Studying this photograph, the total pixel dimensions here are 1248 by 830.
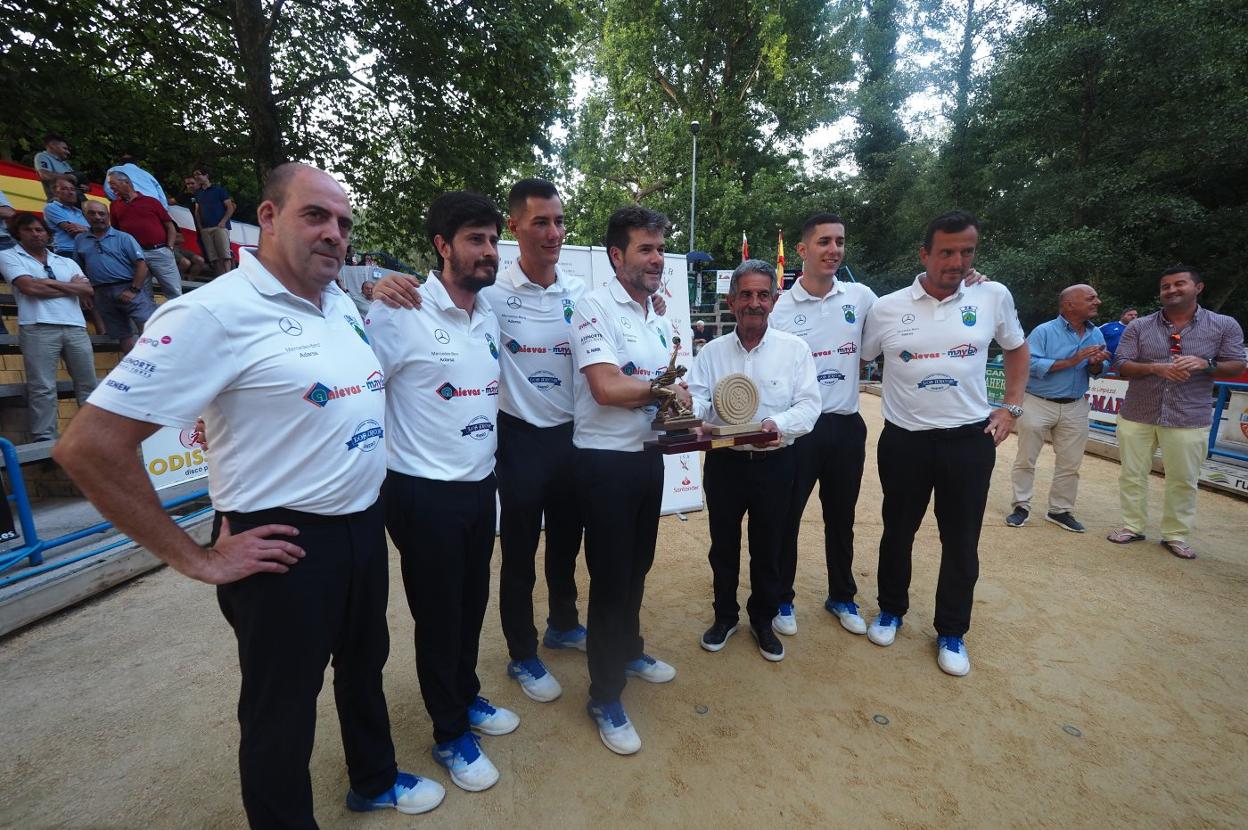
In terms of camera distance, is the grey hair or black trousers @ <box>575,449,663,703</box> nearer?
black trousers @ <box>575,449,663,703</box>

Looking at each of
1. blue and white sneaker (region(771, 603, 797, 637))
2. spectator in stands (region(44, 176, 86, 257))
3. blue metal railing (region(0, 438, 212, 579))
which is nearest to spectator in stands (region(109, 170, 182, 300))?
spectator in stands (region(44, 176, 86, 257))

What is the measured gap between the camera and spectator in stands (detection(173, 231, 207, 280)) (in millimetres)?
9375

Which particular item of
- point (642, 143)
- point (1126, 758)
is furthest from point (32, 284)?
point (642, 143)

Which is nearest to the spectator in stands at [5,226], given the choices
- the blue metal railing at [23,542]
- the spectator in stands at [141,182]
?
the spectator in stands at [141,182]

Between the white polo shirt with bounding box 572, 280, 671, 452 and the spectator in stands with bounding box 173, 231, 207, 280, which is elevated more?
the spectator in stands with bounding box 173, 231, 207, 280

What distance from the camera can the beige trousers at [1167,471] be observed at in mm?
5004

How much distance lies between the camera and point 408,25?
9.94 metres

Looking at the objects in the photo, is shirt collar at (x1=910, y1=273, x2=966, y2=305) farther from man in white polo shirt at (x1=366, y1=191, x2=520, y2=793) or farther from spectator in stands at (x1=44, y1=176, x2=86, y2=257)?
spectator in stands at (x1=44, y1=176, x2=86, y2=257)

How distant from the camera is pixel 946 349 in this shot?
3.30 meters

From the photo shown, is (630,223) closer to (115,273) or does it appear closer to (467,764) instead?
(467,764)

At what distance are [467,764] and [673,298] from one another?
15.4 feet

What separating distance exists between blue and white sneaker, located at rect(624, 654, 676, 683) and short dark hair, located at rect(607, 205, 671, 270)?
243 cm

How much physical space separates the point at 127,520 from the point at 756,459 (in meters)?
2.76

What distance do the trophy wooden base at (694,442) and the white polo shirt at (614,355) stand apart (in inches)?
3.9
